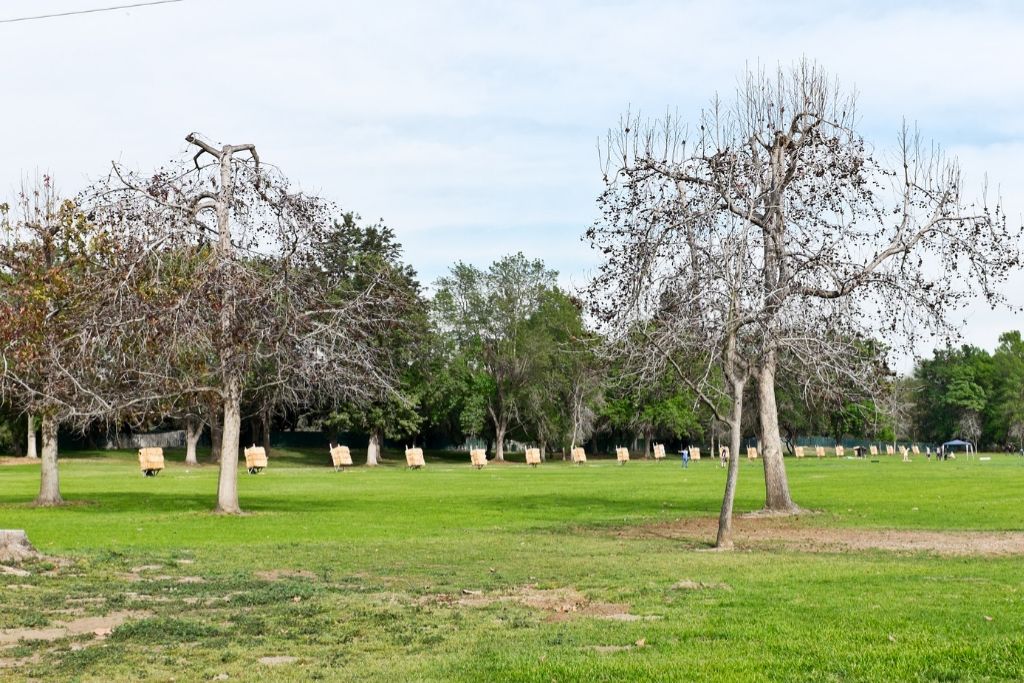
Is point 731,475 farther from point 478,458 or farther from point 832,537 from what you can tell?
point 478,458

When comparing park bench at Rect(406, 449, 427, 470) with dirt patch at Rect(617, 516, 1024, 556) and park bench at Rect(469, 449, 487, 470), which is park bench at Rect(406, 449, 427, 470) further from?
dirt patch at Rect(617, 516, 1024, 556)

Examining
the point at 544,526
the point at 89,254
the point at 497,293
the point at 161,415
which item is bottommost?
the point at 544,526

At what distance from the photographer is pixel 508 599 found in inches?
531

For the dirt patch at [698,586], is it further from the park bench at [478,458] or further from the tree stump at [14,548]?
the park bench at [478,458]

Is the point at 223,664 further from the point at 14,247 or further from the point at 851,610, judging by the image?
the point at 14,247

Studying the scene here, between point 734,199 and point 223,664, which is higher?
point 734,199

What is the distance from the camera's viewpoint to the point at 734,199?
80.8ft

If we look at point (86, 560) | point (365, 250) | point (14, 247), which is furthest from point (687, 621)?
point (365, 250)

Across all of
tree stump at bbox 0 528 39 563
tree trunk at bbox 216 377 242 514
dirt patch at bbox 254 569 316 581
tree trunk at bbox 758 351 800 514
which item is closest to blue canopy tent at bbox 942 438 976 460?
tree trunk at bbox 758 351 800 514

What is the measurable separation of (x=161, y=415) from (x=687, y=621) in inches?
743

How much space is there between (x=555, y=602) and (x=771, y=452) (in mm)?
16003

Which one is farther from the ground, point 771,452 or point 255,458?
point 771,452

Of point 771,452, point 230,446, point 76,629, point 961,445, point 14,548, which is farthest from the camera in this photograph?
point 961,445

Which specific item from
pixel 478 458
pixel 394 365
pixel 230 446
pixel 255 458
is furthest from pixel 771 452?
pixel 394 365
